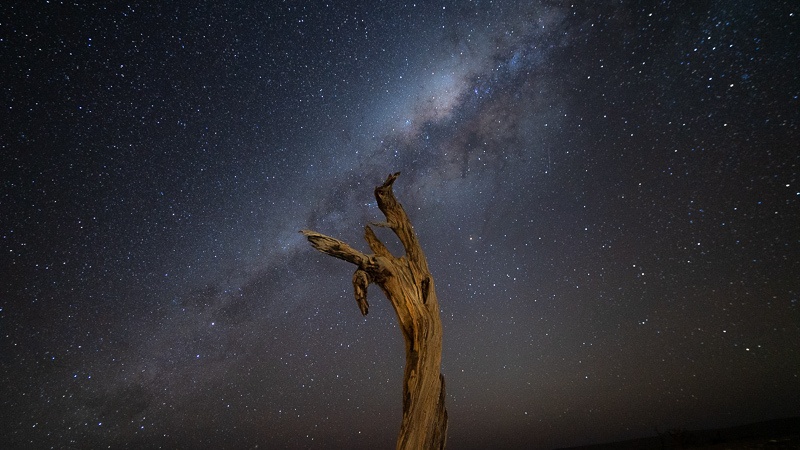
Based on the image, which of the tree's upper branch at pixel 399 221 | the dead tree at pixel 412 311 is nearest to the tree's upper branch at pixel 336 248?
the dead tree at pixel 412 311

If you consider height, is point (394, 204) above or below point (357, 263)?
above

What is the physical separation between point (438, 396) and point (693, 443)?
41.4 metres

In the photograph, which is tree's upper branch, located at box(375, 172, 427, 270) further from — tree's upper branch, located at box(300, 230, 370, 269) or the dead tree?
tree's upper branch, located at box(300, 230, 370, 269)

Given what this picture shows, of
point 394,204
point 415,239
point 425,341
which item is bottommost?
point 425,341

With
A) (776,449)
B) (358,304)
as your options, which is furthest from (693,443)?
(358,304)

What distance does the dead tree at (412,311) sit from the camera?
549cm

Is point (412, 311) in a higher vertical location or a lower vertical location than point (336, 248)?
lower

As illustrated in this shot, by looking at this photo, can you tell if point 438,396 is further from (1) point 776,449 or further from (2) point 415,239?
(1) point 776,449

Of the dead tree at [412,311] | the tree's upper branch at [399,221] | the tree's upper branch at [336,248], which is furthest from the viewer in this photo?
the tree's upper branch at [399,221]

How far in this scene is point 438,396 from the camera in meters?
5.99

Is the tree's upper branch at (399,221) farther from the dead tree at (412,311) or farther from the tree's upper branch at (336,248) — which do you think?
the tree's upper branch at (336,248)

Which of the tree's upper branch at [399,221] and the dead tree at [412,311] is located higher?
the tree's upper branch at [399,221]

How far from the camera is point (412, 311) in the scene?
6.05 metres

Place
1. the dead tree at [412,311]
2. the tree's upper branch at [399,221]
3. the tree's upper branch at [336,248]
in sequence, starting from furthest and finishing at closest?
the tree's upper branch at [399,221] < the dead tree at [412,311] < the tree's upper branch at [336,248]
